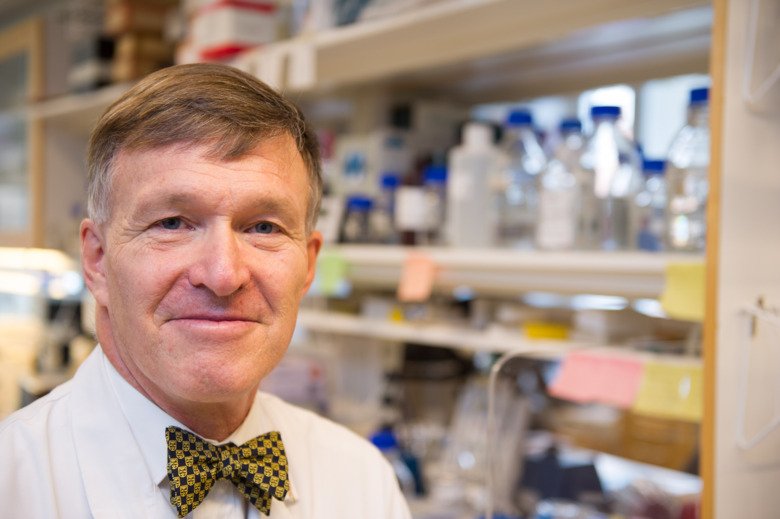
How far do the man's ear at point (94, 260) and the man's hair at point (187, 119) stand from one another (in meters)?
0.02

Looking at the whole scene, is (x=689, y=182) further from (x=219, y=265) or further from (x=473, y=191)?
(x=219, y=265)

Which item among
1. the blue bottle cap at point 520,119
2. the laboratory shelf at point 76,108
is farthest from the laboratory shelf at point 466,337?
the laboratory shelf at point 76,108

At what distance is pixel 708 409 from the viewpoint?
103cm

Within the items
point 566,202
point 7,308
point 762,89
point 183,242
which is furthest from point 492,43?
point 7,308

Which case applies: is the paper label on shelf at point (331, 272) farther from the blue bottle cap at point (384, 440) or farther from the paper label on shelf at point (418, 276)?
the blue bottle cap at point (384, 440)

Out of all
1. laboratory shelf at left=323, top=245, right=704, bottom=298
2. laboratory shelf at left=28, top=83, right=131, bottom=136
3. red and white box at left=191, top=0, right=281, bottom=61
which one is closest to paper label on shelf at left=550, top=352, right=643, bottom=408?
laboratory shelf at left=323, top=245, right=704, bottom=298

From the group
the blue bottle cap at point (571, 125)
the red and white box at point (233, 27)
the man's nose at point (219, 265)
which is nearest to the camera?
the man's nose at point (219, 265)

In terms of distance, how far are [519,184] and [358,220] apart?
0.46m

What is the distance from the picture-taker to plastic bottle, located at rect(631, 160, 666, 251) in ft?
4.66

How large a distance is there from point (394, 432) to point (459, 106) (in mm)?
918

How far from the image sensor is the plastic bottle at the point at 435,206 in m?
1.84

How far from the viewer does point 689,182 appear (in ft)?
4.62

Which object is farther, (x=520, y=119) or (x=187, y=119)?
(x=520, y=119)

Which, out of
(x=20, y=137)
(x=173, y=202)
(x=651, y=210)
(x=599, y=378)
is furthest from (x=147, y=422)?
(x=20, y=137)
